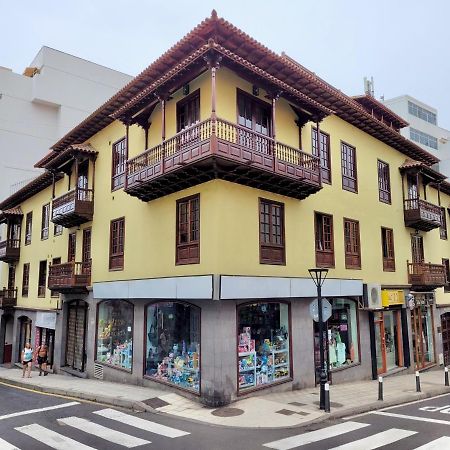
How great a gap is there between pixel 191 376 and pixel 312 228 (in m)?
7.16

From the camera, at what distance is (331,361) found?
16.5 meters

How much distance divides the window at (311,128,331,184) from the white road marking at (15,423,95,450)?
12787 mm

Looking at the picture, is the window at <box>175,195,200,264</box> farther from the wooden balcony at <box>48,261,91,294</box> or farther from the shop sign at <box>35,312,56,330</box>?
the shop sign at <box>35,312,56,330</box>

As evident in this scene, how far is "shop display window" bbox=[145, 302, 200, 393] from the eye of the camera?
13086 millimetres

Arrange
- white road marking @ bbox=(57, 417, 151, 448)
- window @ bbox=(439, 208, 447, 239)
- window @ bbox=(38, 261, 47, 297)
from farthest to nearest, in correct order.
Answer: window @ bbox=(439, 208, 447, 239)
window @ bbox=(38, 261, 47, 297)
white road marking @ bbox=(57, 417, 151, 448)

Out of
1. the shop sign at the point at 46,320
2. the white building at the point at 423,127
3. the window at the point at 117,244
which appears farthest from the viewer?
the white building at the point at 423,127

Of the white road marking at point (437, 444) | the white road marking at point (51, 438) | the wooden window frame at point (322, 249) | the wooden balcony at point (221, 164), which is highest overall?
the wooden balcony at point (221, 164)

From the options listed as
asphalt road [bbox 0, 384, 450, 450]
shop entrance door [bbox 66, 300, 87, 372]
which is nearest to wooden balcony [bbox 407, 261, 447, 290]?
asphalt road [bbox 0, 384, 450, 450]

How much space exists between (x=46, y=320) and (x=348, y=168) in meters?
18.1

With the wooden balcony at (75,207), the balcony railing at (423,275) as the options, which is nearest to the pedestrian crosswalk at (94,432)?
the wooden balcony at (75,207)

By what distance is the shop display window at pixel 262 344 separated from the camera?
42.5 feet

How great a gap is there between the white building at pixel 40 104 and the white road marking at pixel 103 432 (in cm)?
2714

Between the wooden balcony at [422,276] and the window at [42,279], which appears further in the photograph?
the window at [42,279]

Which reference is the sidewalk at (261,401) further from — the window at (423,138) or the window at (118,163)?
the window at (423,138)
